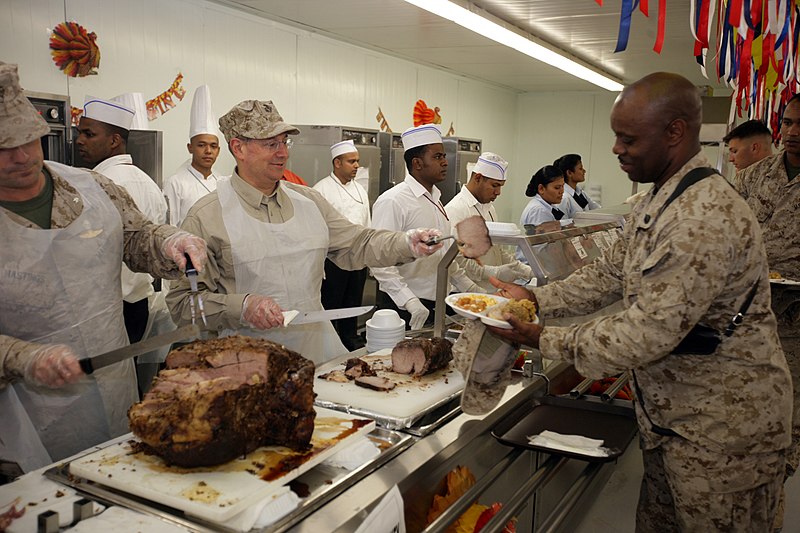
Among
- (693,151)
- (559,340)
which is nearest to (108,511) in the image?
(559,340)

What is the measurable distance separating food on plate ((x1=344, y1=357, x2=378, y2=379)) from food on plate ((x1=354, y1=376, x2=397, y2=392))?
0.05 meters

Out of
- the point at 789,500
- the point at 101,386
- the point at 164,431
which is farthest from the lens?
the point at 789,500

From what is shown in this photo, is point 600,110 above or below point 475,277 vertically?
above

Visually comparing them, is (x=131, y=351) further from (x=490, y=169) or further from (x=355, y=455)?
(x=490, y=169)

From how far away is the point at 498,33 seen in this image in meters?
6.38

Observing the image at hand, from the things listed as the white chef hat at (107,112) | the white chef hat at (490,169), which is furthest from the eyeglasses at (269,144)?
the white chef hat at (490,169)

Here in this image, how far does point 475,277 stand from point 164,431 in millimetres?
2832

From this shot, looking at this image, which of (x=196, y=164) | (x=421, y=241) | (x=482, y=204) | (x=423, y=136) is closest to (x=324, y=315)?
(x=421, y=241)

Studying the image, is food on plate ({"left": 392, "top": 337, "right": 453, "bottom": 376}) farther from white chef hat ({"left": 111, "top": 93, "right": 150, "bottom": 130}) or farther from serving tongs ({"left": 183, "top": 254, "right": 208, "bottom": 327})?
white chef hat ({"left": 111, "top": 93, "right": 150, "bottom": 130})

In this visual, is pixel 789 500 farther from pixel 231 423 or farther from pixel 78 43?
pixel 78 43

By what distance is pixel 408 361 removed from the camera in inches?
90.5

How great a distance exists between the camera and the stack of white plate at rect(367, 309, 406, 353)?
8.63ft

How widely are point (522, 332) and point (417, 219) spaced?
239 cm

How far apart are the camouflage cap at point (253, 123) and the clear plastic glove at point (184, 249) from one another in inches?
27.2
